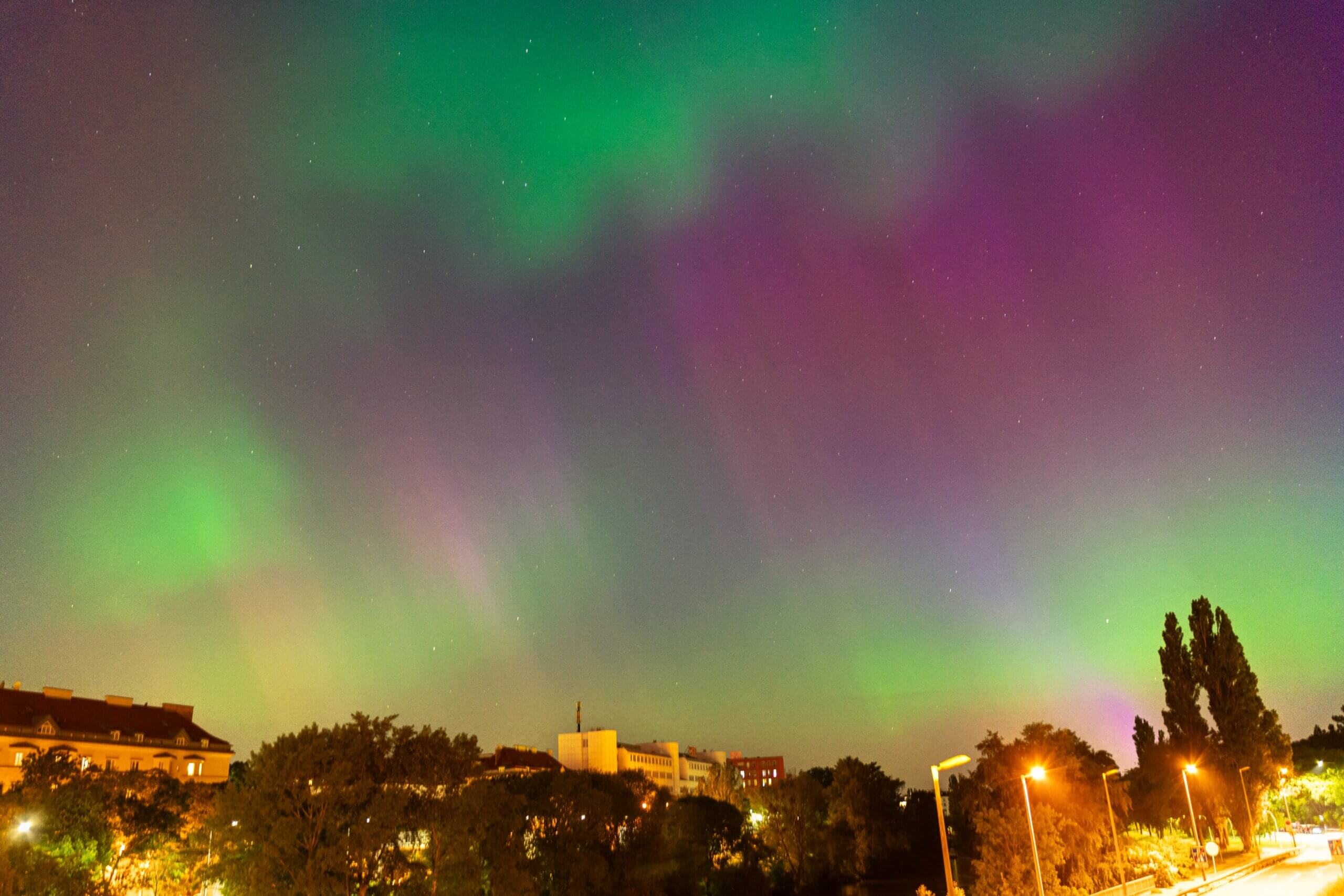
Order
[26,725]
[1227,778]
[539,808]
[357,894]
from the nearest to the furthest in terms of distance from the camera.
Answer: [357,894] < [539,808] < [1227,778] < [26,725]

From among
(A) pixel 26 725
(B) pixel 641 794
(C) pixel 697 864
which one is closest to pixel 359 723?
(B) pixel 641 794

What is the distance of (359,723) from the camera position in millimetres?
45969

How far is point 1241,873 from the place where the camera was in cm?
5369

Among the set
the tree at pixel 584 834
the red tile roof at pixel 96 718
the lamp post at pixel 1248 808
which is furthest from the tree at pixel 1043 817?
the red tile roof at pixel 96 718

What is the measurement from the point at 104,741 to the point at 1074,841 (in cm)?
9399

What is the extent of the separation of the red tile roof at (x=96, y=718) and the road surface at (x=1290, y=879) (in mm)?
101480

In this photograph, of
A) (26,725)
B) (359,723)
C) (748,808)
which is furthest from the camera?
(748,808)

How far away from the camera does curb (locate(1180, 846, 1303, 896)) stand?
4450cm

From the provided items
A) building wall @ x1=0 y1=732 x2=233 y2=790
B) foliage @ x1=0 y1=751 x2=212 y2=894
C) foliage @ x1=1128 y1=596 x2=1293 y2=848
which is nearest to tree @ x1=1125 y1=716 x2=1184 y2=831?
foliage @ x1=1128 y1=596 x2=1293 y2=848

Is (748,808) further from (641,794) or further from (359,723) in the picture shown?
(359,723)

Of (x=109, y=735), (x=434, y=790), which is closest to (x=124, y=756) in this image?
(x=109, y=735)

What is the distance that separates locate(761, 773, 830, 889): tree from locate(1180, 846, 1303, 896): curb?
40553 millimetres

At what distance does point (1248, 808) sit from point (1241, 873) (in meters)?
17.9

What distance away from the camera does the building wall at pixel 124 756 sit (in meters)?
84.9
